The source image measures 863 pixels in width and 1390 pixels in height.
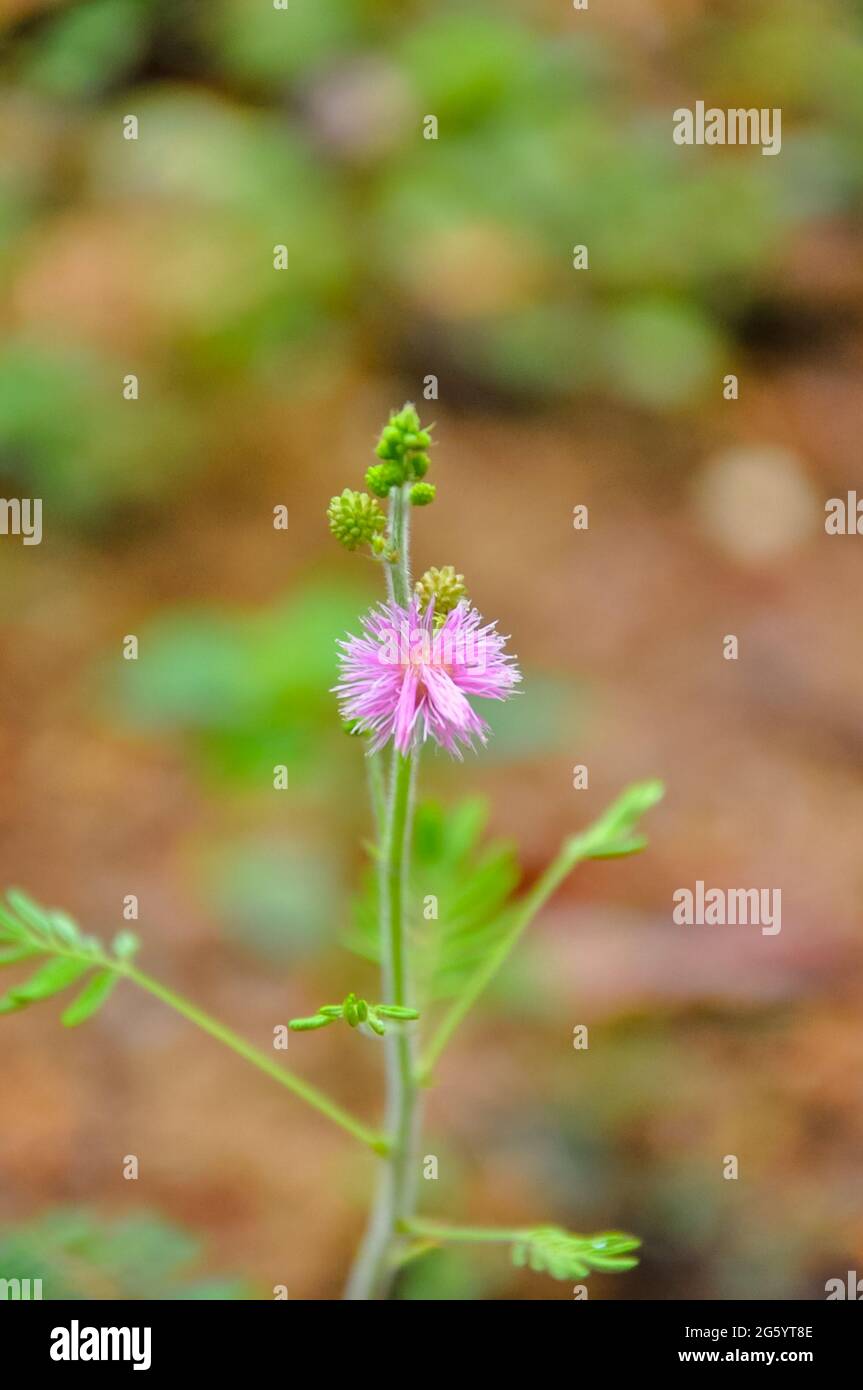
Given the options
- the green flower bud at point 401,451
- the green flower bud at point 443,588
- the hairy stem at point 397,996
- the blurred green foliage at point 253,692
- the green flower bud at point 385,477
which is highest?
the blurred green foliage at point 253,692

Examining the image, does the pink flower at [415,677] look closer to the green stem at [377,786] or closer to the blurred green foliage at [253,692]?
the green stem at [377,786]

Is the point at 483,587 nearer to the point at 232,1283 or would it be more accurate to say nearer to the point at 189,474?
the point at 189,474

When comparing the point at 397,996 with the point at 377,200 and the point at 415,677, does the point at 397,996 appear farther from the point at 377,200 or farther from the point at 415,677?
the point at 377,200

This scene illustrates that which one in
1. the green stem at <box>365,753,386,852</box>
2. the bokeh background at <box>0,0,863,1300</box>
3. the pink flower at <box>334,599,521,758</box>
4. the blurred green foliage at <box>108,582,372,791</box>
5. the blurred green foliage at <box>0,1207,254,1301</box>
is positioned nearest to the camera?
the pink flower at <box>334,599,521,758</box>

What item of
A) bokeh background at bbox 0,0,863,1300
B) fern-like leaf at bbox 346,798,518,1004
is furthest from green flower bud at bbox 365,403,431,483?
bokeh background at bbox 0,0,863,1300

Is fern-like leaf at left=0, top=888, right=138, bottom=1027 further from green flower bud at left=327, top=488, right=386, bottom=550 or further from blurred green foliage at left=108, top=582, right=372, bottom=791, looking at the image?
blurred green foliage at left=108, top=582, right=372, bottom=791

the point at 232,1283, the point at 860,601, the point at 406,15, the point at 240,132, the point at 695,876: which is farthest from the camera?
the point at 406,15

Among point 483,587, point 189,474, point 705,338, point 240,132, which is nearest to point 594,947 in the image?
point 483,587

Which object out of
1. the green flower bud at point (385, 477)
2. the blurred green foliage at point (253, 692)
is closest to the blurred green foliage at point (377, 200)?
the blurred green foliage at point (253, 692)
